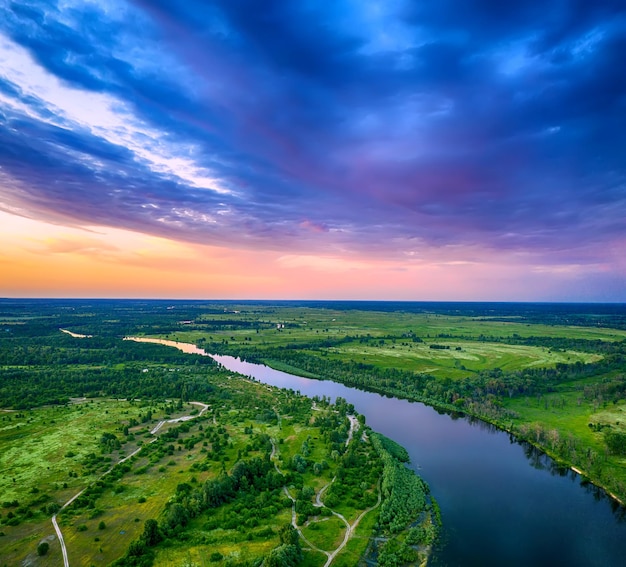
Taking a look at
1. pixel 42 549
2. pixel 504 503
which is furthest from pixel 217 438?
pixel 504 503

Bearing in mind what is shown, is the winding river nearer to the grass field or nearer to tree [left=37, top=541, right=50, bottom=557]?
the grass field

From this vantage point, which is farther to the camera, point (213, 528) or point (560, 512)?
point (560, 512)

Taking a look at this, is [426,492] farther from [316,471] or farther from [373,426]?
[373,426]

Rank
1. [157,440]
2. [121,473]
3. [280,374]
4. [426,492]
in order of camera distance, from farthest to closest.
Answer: [280,374], [157,440], [121,473], [426,492]

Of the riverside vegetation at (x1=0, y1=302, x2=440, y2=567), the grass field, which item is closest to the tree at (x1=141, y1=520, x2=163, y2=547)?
the riverside vegetation at (x1=0, y1=302, x2=440, y2=567)

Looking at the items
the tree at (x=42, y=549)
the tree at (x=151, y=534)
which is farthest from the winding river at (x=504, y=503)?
the tree at (x=42, y=549)

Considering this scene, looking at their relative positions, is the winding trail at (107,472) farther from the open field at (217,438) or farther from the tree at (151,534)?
the tree at (151,534)

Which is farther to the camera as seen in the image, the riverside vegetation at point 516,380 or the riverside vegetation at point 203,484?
the riverside vegetation at point 516,380

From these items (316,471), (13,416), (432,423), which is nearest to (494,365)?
(432,423)
